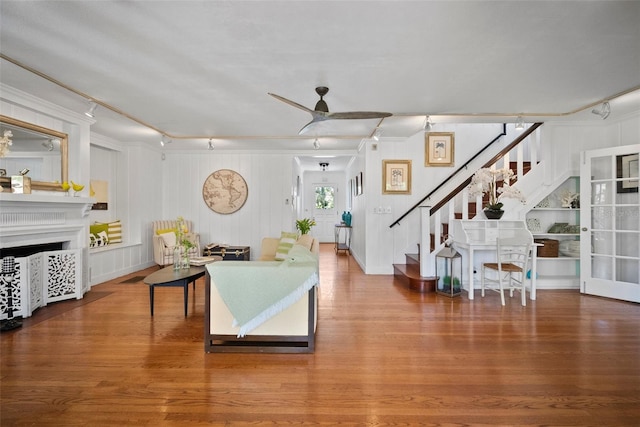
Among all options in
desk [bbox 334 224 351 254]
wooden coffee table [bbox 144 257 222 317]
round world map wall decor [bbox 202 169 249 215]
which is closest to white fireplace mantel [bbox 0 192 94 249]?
wooden coffee table [bbox 144 257 222 317]

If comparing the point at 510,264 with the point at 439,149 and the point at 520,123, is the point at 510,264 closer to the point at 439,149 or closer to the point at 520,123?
the point at 520,123

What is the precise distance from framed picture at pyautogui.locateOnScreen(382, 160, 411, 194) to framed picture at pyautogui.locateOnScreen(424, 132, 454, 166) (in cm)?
42

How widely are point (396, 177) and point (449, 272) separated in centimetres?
201

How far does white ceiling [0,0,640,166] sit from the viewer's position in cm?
216

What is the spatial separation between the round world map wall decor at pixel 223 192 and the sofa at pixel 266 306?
4538 mm

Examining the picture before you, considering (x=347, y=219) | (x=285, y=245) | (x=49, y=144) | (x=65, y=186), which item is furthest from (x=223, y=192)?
(x=347, y=219)

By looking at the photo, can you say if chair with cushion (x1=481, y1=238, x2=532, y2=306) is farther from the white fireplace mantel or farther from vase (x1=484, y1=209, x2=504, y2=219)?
the white fireplace mantel

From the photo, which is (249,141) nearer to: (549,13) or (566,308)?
(549,13)

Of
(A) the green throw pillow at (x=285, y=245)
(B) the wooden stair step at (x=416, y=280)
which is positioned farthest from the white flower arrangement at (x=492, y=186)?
(A) the green throw pillow at (x=285, y=245)

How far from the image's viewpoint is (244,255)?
663 centimetres

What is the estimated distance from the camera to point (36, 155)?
4.03 m

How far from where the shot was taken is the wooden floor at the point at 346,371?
6.40 feet

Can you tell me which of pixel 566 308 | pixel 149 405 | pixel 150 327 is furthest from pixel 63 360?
pixel 566 308

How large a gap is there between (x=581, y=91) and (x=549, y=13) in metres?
1.99
